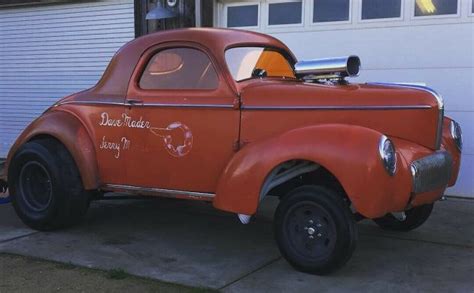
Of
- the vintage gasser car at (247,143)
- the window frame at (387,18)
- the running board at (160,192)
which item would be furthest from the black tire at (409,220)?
the window frame at (387,18)

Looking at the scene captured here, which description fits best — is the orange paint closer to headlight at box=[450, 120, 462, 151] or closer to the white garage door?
headlight at box=[450, 120, 462, 151]

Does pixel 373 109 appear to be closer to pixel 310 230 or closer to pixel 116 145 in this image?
pixel 310 230

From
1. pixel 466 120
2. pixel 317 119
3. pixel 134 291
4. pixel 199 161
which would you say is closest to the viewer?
pixel 134 291

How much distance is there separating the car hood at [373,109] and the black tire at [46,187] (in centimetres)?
224

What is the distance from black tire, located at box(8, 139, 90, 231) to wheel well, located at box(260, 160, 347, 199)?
2.12 metres

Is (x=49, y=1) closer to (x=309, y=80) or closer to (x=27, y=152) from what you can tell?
(x=27, y=152)

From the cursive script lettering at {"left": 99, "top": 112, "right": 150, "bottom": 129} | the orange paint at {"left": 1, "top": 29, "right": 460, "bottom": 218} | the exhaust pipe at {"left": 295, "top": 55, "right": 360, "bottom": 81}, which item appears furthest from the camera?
the cursive script lettering at {"left": 99, "top": 112, "right": 150, "bottom": 129}

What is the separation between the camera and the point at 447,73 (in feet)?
25.7

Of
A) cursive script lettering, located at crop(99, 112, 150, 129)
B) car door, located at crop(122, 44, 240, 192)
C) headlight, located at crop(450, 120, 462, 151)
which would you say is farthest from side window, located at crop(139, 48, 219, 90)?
headlight, located at crop(450, 120, 462, 151)

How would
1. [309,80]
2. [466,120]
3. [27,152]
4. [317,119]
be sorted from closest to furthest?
[317,119]
[309,80]
[27,152]
[466,120]

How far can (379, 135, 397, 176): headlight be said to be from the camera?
432 centimetres

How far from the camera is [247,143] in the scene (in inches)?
199

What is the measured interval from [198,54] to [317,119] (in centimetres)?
136

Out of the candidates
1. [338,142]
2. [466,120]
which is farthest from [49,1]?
[338,142]
